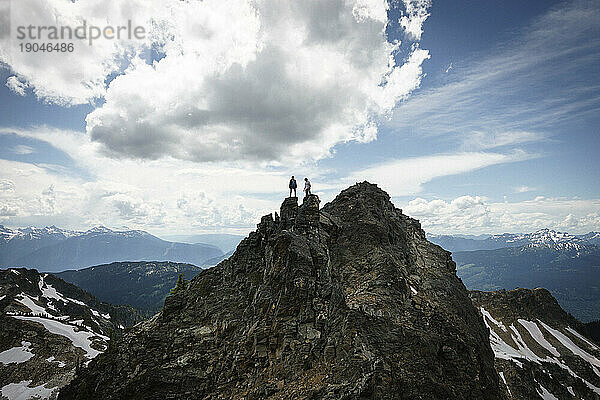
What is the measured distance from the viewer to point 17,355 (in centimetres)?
6881

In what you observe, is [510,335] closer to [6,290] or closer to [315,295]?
[315,295]

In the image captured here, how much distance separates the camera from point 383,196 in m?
39.0


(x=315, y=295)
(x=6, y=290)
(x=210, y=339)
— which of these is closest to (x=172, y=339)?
(x=210, y=339)

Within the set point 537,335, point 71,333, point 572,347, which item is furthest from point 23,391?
point 572,347

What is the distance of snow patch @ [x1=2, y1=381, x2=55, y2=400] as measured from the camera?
56.3m

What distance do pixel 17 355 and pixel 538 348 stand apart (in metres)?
147

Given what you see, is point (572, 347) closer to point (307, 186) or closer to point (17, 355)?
point (307, 186)

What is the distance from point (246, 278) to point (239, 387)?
9.57 m

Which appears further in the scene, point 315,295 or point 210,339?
point 210,339

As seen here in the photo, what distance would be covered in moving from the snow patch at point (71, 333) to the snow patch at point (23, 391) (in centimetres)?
1762

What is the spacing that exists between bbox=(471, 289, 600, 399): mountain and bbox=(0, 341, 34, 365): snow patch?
347ft

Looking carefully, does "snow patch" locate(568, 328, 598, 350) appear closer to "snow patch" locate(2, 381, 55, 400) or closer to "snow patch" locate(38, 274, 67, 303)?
"snow patch" locate(2, 381, 55, 400)

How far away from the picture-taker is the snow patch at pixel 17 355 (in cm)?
6638

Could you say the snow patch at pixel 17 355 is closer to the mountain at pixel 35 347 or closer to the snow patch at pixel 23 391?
the mountain at pixel 35 347
